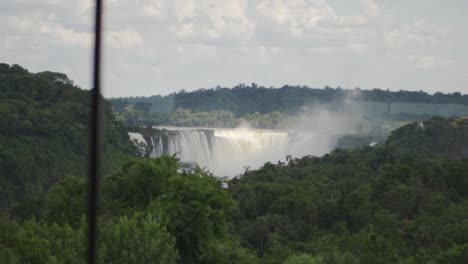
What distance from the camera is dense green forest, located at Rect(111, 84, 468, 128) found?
162 m

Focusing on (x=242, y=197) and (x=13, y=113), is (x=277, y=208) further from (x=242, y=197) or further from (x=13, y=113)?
(x=13, y=113)

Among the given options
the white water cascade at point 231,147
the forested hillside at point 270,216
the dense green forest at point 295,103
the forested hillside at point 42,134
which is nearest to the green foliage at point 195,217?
the forested hillside at point 270,216

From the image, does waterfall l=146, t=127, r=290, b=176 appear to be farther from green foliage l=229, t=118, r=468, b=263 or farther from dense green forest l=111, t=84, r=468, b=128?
dense green forest l=111, t=84, r=468, b=128

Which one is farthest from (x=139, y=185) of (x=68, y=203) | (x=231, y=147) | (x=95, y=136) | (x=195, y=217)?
(x=231, y=147)

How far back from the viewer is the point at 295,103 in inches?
6836

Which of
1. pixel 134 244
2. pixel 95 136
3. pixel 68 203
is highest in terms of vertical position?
pixel 95 136

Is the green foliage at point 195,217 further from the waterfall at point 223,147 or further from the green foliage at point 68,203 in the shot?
the waterfall at point 223,147

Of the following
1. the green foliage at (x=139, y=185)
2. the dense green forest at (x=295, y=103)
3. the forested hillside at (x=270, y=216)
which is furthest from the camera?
the dense green forest at (x=295, y=103)

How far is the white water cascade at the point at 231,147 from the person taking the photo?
77625 millimetres

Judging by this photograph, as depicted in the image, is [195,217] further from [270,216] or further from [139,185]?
[270,216]

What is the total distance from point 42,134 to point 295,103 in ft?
360

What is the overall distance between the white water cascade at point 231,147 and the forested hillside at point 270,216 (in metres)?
9.57

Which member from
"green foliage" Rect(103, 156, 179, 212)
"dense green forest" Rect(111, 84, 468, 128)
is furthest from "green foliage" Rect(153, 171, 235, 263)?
"dense green forest" Rect(111, 84, 468, 128)

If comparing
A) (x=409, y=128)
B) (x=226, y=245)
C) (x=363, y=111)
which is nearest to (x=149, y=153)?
(x=409, y=128)
